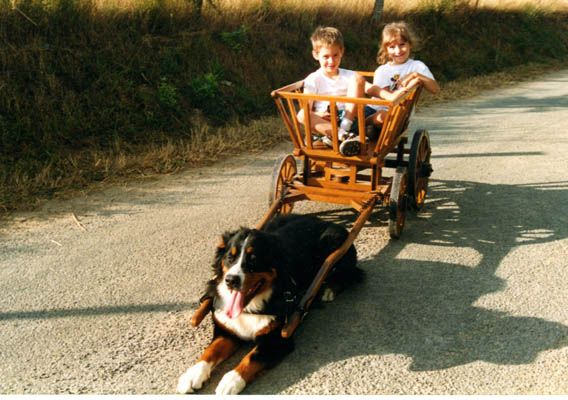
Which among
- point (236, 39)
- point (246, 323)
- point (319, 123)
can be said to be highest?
point (236, 39)

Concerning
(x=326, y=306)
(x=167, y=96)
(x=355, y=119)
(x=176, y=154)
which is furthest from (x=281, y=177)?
(x=167, y=96)

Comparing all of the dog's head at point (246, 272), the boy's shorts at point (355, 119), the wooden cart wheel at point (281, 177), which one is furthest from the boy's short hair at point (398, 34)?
the dog's head at point (246, 272)

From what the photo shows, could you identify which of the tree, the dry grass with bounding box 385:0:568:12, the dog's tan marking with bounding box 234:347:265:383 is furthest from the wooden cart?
the dry grass with bounding box 385:0:568:12

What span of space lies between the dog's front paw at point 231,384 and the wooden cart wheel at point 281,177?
239 centimetres

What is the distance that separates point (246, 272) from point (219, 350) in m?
0.53

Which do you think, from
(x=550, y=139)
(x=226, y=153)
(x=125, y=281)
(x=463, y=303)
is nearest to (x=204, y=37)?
(x=226, y=153)

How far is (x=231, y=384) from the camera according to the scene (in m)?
3.38

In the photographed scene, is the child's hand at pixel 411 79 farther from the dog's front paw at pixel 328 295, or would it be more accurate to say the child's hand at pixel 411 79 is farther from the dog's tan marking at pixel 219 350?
the dog's tan marking at pixel 219 350

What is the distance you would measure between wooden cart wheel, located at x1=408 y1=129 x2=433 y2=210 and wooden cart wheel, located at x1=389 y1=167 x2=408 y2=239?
14 centimetres

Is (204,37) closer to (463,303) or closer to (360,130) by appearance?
(360,130)

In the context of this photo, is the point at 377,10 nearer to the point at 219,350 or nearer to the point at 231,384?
the point at 219,350

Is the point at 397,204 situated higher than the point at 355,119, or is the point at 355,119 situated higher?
the point at 355,119

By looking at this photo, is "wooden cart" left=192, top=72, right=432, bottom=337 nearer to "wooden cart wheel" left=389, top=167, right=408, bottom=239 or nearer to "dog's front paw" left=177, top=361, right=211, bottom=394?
"wooden cart wheel" left=389, top=167, right=408, bottom=239

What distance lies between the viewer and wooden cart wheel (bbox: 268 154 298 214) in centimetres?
587
